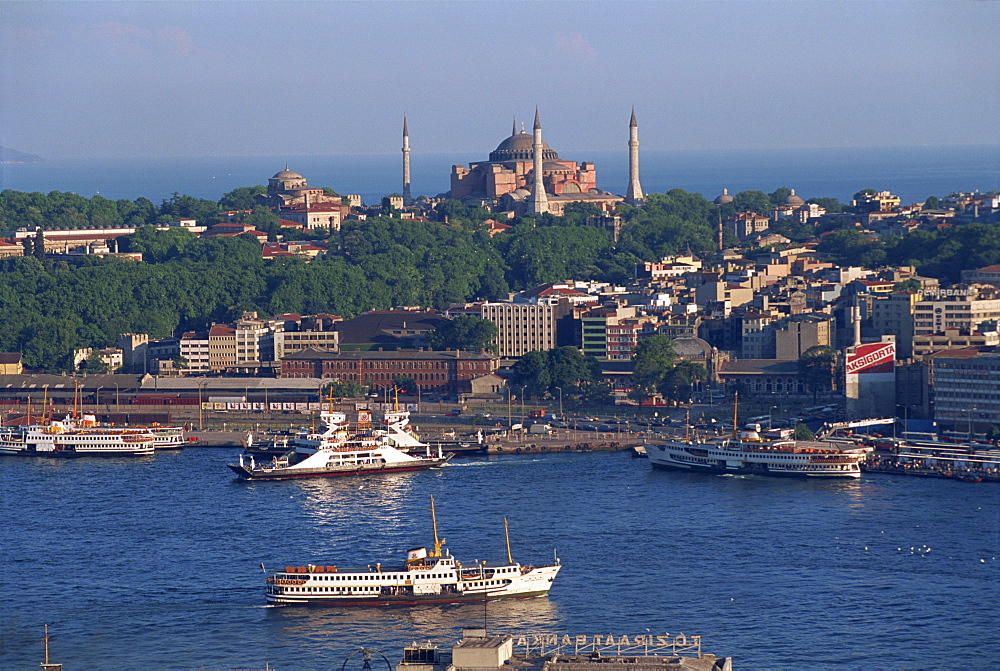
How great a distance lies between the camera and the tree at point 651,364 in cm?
4328

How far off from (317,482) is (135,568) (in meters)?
8.09

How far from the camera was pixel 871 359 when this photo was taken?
4000 centimetres

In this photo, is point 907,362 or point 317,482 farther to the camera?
point 907,362

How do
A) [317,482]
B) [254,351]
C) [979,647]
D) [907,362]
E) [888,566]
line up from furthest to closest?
[254,351], [907,362], [317,482], [888,566], [979,647]

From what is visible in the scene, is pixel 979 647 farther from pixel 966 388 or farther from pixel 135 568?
pixel 966 388

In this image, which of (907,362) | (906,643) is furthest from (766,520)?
(907,362)

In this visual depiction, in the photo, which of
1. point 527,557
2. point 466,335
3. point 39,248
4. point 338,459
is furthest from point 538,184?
point 527,557

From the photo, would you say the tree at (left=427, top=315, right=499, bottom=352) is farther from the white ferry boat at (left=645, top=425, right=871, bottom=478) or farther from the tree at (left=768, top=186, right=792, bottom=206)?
the tree at (left=768, top=186, right=792, bottom=206)

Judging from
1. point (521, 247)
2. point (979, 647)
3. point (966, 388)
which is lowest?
point (979, 647)

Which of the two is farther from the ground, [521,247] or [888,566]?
[521,247]

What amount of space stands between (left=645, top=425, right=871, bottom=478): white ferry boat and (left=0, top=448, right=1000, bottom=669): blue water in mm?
420

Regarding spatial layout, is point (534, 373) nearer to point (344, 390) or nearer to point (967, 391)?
point (344, 390)

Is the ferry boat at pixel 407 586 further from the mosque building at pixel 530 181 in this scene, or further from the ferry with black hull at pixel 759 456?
the mosque building at pixel 530 181

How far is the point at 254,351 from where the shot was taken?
163 ft
